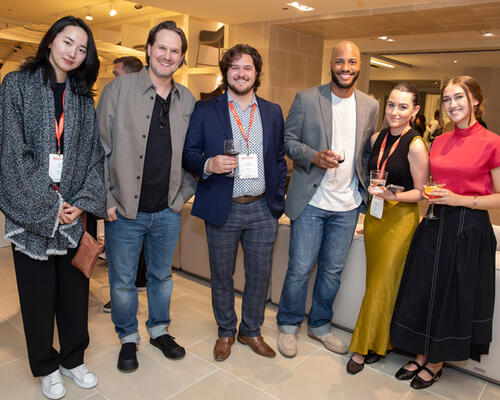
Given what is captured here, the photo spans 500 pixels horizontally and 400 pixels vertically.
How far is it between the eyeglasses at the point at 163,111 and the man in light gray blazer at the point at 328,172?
26.8 inches

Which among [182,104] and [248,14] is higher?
[248,14]

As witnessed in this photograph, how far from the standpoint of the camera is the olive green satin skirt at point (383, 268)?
223cm

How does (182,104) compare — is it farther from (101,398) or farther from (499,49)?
(499,49)

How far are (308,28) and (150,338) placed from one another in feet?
18.6

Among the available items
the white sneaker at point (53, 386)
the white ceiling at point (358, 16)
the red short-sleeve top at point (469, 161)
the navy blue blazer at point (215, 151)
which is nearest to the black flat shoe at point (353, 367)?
the navy blue blazer at point (215, 151)

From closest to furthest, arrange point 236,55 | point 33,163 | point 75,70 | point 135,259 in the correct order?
1. point 33,163
2. point 75,70
3. point 236,55
4. point 135,259

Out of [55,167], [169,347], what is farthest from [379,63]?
[55,167]

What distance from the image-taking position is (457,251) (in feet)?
6.74

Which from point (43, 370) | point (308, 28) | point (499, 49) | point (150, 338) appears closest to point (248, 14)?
point (308, 28)

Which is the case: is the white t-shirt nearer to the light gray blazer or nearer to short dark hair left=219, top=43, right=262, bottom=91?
the light gray blazer

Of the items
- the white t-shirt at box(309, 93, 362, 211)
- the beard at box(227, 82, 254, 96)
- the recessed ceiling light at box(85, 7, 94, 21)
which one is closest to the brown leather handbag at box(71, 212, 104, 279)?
the beard at box(227, 82, 254, 96)

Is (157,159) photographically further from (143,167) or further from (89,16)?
(89,16)

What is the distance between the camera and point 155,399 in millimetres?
2059

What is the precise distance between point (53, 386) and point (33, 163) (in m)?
1.05
